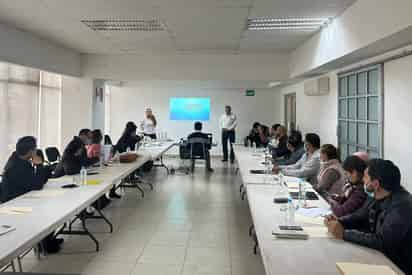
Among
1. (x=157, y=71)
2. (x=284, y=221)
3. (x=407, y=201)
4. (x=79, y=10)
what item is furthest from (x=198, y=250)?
(x=157, y=71)

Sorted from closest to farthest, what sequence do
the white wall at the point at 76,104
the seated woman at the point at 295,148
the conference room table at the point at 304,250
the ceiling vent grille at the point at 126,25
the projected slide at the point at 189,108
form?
the conference room table at the point at 304,250
the ceiling vent grille at the point at 126,25
the seated woman at the point at 295,148
the white wall at the point at 76,104
the projected slide at the point at 189,108

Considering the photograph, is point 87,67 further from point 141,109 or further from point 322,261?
point 322,261

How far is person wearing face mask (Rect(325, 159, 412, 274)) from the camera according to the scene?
2.04 metres

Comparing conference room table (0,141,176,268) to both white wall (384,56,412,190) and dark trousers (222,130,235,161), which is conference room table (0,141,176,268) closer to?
white wall (384,56,412,190)

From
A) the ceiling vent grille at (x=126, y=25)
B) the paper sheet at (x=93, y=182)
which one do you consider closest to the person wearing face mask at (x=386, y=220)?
the paper sheet at (x=93, y=182)

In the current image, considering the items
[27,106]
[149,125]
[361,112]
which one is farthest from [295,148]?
A: [27,106]

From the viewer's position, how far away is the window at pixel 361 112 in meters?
4.94

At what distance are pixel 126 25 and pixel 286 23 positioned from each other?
246 centimetres

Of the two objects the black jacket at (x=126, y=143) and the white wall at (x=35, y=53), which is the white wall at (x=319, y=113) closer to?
the black jacket at (x=126, y=143)

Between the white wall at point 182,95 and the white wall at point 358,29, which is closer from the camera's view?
the white wall at point 358,29

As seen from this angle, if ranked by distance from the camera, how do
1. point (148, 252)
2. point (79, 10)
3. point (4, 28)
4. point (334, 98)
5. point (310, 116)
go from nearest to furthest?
point (148, 252) → point (79, 10) → point (4, 28) → point (334, 98) → point (310, 116)

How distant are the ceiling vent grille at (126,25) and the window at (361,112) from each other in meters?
3.23

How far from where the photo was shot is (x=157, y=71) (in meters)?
8.20

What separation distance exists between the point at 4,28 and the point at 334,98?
5.73 metres
